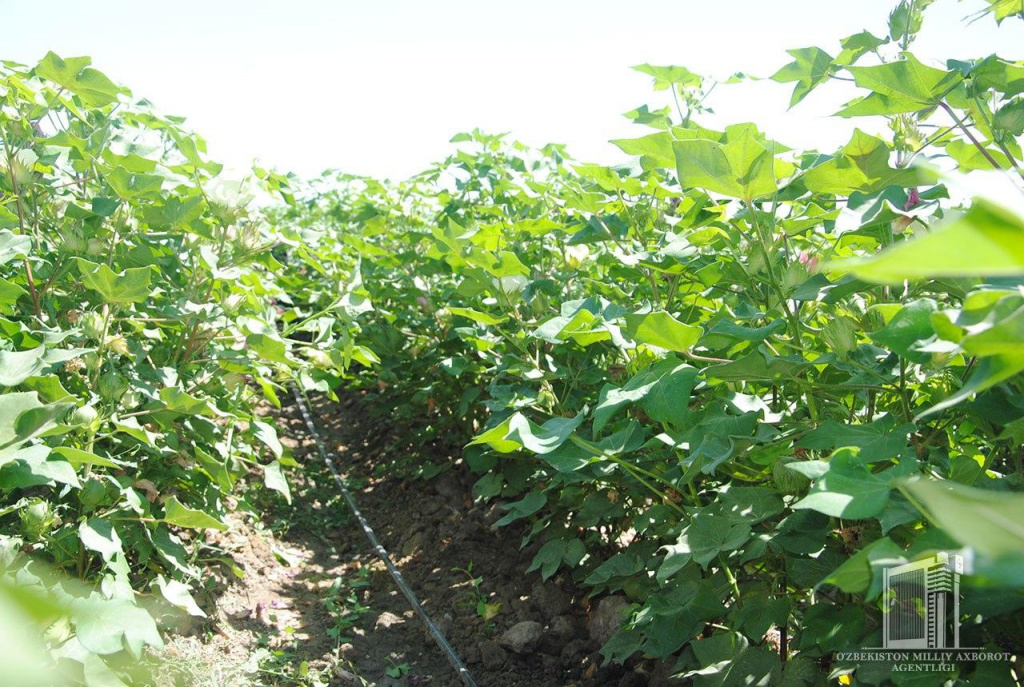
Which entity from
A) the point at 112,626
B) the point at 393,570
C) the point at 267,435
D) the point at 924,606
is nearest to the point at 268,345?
the point at 267,435

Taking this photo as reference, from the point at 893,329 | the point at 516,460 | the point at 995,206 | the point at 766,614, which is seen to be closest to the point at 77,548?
the point at 516,460

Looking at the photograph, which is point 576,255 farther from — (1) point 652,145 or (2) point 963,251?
(2) point 963,251

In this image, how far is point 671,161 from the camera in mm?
1417

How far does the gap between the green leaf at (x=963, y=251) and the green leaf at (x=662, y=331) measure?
915 millimetres

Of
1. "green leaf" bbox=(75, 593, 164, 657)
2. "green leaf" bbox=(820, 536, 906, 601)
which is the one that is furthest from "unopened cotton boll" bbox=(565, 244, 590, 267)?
"green leaf" bbox=(820, 536, 906, 601)

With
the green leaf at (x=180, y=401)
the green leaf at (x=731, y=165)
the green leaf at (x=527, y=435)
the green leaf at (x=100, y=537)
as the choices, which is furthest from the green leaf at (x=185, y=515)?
the green leaf at (x=731, y=165)

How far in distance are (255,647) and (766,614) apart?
1.65 meters

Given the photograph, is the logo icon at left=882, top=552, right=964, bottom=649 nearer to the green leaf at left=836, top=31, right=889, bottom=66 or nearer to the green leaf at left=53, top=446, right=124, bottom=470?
the green leaf at left=836, top=31, right=889, bottom=66

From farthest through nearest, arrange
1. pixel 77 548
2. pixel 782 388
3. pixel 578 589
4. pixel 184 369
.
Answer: pixel 578 589
pixel 184 369
pixel 77 548
pixel 782 388

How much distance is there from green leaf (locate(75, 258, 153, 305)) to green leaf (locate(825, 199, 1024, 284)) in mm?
1739

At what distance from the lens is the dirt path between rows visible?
2.28 meters

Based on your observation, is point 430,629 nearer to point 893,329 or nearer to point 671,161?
point 671,161

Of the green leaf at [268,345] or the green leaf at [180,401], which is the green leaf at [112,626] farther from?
the green leaf at [268,345]

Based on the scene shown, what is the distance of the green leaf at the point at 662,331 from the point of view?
4.23 ft
